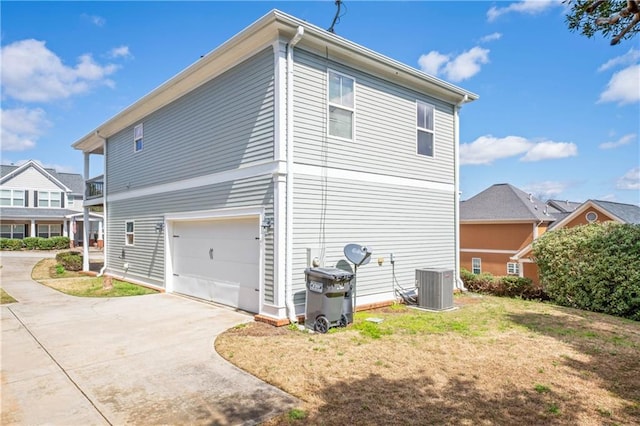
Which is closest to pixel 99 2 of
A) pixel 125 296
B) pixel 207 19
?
pixel 207 19

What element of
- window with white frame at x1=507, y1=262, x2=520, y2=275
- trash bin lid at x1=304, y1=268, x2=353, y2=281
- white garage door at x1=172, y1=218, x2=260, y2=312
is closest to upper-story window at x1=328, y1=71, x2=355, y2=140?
white garage door at x1=172, y1=218, x2=260, y2=312

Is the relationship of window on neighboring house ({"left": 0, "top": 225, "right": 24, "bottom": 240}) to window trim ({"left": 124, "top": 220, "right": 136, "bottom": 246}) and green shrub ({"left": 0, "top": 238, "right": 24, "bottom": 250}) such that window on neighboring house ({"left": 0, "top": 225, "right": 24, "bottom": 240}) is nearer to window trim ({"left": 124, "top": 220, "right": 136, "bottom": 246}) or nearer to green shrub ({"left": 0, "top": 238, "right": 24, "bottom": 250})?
green shrub ({"left": 0, "top": 238, "right": 24, "bottom": 250})

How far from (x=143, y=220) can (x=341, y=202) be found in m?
7.53

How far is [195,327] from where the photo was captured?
720cm

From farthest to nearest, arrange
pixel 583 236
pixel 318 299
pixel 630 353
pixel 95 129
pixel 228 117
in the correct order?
pixel 95 129 < pixel 583 236 < pixel 228 117 < pixel 318 299 < pixel 630 353

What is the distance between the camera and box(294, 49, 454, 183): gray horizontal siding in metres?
7.70

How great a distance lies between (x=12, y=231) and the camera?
31.5 metres

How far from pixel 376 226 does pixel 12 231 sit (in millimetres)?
35275

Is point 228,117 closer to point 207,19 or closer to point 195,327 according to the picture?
point 207,19

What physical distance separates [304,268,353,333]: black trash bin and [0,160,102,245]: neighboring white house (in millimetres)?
28787

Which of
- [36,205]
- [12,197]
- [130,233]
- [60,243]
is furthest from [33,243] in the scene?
[130,233]

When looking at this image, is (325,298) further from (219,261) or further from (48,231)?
(48,231)

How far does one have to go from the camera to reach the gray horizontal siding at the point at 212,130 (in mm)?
7797

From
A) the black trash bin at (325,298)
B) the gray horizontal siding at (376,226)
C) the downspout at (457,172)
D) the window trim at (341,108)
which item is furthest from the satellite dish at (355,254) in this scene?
the downspout at (457,172)
